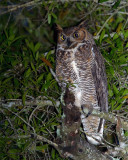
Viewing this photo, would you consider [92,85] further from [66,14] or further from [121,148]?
[66,14]

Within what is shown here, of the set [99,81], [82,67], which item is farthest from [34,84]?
[99,81]

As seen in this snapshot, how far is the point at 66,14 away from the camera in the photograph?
2703 mm

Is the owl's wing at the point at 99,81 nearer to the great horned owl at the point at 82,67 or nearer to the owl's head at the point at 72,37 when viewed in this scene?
the great horned owl at the point at 82,67

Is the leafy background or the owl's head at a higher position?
the owl's head

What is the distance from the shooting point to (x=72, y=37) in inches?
73.6

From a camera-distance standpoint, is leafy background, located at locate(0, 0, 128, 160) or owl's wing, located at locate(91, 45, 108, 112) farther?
owl's wing, located at locate(91, 45, 108, 112)

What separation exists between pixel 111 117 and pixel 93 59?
23.5 inches

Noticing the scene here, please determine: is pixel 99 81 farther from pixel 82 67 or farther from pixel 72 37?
pixel 72 37

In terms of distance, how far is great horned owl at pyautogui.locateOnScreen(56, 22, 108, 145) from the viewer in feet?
6.04

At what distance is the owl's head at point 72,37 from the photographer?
1.87 m

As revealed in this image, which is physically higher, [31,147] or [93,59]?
[93,59]

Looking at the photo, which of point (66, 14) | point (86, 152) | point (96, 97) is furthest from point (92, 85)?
point (66, 14)


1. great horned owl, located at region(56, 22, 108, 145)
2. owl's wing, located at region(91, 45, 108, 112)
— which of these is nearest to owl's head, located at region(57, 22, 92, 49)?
great horned owl, located at region(56, 22, 108, 145)

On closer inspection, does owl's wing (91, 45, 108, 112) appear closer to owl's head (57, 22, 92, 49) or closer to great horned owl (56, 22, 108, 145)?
great horned owl (56, 22, 108, 145)
